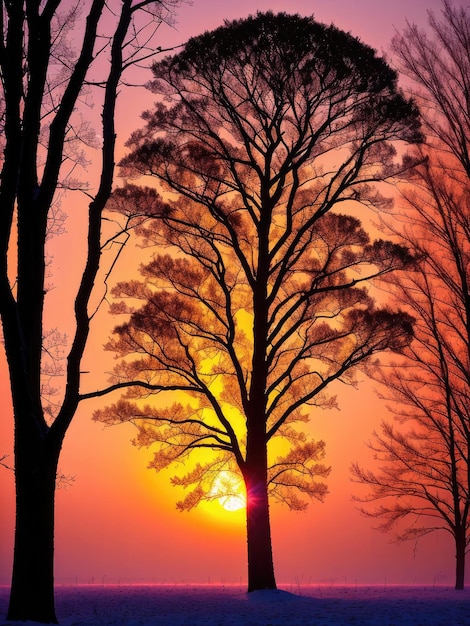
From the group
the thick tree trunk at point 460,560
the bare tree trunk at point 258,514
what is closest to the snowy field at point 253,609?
the bare tree trunk at point 258,514

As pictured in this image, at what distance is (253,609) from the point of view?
38.8 feet

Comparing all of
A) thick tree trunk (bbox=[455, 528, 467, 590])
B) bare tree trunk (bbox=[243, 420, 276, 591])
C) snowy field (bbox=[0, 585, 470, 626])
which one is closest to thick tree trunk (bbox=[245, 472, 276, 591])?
bare tree trunk (bbox=[243, 420, 276, 591])

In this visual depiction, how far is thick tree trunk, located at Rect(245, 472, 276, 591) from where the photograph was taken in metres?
14.7

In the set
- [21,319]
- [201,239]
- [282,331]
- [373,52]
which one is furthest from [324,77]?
[21,319]

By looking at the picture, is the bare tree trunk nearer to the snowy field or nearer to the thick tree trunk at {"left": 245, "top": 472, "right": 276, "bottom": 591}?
the thick tree trunk at {"left": 245, "top": 472, "right": 276, "bottom": 591}

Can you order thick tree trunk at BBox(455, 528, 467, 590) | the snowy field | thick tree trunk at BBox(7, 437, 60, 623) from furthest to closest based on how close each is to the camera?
thick tree trunk at BBox(455, 528, 467, 590) → the snowy field → thick tree trunk at BBox(7, 437, 60, 623)

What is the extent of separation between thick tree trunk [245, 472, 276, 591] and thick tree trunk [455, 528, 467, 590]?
5.98 meters

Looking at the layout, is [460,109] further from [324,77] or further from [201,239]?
[201,239]

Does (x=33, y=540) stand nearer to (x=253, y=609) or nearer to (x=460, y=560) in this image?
(x=253, y=609)

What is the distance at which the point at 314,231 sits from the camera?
16.2m

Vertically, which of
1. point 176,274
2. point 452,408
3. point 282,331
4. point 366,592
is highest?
point 176,274

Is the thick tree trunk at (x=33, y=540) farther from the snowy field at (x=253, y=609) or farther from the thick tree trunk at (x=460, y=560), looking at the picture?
the thick tree trunk at (x=460, y=560)

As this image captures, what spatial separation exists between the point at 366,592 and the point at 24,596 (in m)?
8.48

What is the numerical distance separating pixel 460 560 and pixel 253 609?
8.73 metres
